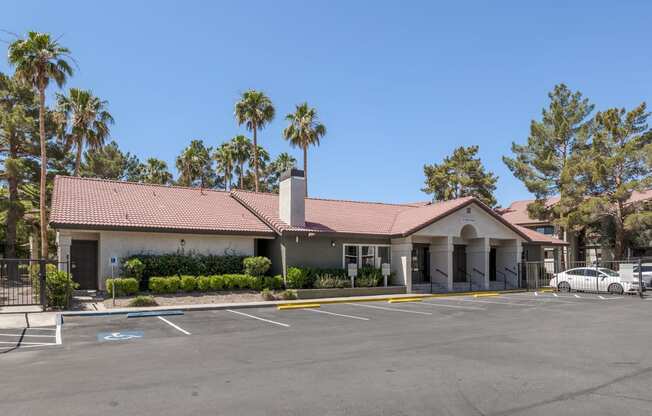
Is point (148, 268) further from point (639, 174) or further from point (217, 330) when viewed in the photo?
point (639, 174)

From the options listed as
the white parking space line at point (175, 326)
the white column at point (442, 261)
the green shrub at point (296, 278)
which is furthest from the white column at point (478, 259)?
the white parking space line at point (175, 326)

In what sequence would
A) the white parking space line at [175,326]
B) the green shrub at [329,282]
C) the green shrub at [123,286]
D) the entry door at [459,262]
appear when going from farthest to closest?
the entry door at [459,262] → the green shrub at [329,282] → the green shrub at [123,286] → the white parking space line at [175,326]

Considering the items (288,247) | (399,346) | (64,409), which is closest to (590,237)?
(288,247)

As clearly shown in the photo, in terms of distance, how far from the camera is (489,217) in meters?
30.5

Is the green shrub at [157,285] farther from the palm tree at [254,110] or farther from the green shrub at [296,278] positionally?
the palm tree at [254,110]

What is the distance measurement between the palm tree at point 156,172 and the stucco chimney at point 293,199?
35.3 meters

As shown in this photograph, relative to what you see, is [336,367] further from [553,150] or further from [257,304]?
[553,150]

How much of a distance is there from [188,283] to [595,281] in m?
21.3

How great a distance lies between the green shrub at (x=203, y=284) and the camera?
22.0 meters

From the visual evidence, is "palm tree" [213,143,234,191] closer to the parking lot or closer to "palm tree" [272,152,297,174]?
"palm tree" [272,152,297,174]

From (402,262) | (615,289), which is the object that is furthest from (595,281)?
(402,262)

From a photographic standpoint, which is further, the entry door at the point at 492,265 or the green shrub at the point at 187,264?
the entry door at the point at 492,265

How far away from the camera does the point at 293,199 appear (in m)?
25.3

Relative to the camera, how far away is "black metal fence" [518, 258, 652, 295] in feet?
85.0
